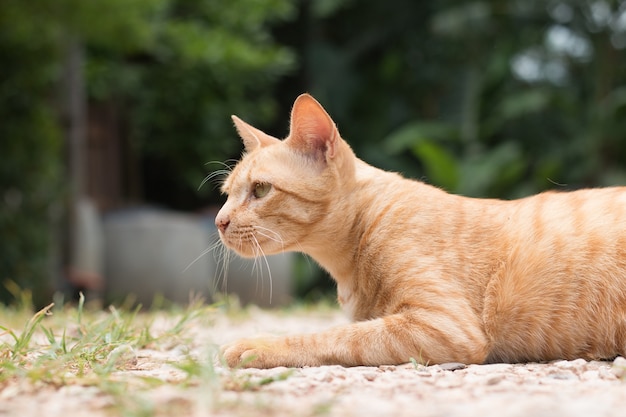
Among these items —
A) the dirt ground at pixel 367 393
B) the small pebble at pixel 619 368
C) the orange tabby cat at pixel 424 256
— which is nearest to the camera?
the dirt ground at pixel 367 393

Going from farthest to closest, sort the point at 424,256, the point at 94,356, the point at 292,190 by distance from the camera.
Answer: the point at 292,190
the point at 424,256
the point at 94,356

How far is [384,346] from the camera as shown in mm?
2688

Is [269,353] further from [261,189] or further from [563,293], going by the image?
[563,293]

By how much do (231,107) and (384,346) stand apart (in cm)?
886

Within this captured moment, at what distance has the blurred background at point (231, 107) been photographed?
7656 millimetres

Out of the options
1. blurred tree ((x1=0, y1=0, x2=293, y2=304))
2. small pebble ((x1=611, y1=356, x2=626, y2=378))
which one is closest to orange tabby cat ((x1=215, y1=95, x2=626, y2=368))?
small pebble ((x1=611, y1=356, x2=626, y2=378))

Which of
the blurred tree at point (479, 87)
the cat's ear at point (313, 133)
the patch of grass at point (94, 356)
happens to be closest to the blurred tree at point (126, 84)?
the blurred tree at point (479, 87)

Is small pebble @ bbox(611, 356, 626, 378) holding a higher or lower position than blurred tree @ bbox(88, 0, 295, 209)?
lower

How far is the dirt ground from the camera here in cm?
180

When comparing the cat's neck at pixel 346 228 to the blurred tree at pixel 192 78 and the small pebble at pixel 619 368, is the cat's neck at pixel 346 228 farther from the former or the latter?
the blurred tree at pixel 192 78

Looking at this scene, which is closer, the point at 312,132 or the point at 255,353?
the point at 255,353

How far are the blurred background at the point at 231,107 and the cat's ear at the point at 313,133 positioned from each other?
2477mm

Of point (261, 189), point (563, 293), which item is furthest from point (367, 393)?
point (261, 189)

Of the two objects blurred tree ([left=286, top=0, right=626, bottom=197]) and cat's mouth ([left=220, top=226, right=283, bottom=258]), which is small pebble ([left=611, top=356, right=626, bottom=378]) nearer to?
cat's mouth ([left=220, top=226, right=283, bottom=258])
